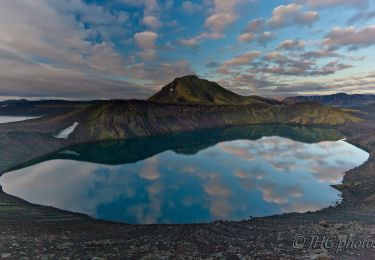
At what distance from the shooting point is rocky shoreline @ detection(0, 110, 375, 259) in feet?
113

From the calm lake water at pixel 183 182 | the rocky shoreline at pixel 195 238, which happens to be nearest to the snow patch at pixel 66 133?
the calm lake water at pixel 183 182

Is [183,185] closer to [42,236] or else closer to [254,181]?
[254,181]

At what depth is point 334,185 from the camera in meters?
81.6

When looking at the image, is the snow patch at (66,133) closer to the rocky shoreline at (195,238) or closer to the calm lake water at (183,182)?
the calm lake water at (183,182)

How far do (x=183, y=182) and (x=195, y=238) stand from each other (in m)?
50.3

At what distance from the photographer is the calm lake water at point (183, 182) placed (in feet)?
214

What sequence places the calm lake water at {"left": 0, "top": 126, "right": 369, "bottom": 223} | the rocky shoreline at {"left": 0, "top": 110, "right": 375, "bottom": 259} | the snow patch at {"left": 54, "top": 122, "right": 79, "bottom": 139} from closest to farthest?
the rocky shoreline at {"left": 0, "top": 110, "right": 375, "bottom": 259}
the calm lake water at {"left": 0, "top": 126, "right": 369, "bottom": 223}
the snow patch at {"left": 54, "top": 122, "right": 79, "bottom": 139}

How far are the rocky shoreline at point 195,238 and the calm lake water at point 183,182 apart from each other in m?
10.1

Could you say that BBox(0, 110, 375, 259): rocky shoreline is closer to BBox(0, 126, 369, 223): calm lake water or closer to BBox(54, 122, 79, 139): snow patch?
BBox(0, 126, 369, 223): calm lake water

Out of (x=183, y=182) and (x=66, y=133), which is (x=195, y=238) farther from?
(x=66, y=133)

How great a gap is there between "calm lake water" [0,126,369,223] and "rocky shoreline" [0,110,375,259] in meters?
10.1

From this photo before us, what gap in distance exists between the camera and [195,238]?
136 ft

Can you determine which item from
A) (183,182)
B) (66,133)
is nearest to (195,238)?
(183,182)

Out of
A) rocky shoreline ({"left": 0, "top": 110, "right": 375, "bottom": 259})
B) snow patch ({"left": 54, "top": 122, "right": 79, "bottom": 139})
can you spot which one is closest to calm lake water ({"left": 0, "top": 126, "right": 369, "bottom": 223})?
rocky shoreline ({"left": 0, "top": 110, "right": 375, "bottom": 259})
